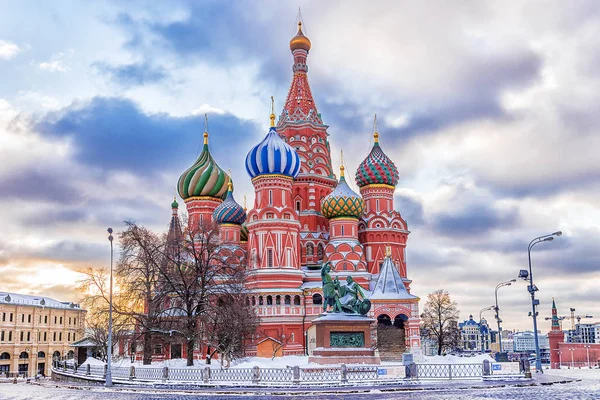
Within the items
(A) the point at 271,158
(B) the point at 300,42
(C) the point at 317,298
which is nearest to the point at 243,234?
(A) the point at 271,158

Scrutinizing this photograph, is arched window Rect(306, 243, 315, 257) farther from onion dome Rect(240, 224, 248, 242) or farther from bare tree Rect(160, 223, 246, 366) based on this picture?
bare tree Rect(160, 223, 246, 366)

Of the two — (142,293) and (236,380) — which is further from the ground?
(142,293)

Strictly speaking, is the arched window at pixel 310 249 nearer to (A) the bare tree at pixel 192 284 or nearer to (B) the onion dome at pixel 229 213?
(B) the onion dome at pixel 229 213

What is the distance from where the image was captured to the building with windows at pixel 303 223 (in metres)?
51.5

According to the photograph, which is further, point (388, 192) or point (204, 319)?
point (388, 192)

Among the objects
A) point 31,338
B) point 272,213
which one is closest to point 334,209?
point 272,213

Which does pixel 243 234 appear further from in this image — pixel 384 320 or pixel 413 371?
pixel 413 371

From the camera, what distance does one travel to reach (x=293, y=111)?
65000 mm

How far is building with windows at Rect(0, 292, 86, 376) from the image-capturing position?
75750 millimetres

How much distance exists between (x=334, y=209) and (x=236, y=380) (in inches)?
1234

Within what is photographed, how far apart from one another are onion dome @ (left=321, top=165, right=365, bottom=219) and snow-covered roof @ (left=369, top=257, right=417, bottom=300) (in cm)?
Result: 723

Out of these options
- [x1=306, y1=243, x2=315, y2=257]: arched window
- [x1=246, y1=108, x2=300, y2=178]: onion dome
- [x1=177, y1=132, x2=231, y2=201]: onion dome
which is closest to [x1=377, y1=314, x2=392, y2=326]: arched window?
[x1=306, y1=243, x2=315, y2=257]: arched window

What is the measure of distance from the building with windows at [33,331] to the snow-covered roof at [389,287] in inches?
1454

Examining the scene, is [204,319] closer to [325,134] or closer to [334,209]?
[334,209]
